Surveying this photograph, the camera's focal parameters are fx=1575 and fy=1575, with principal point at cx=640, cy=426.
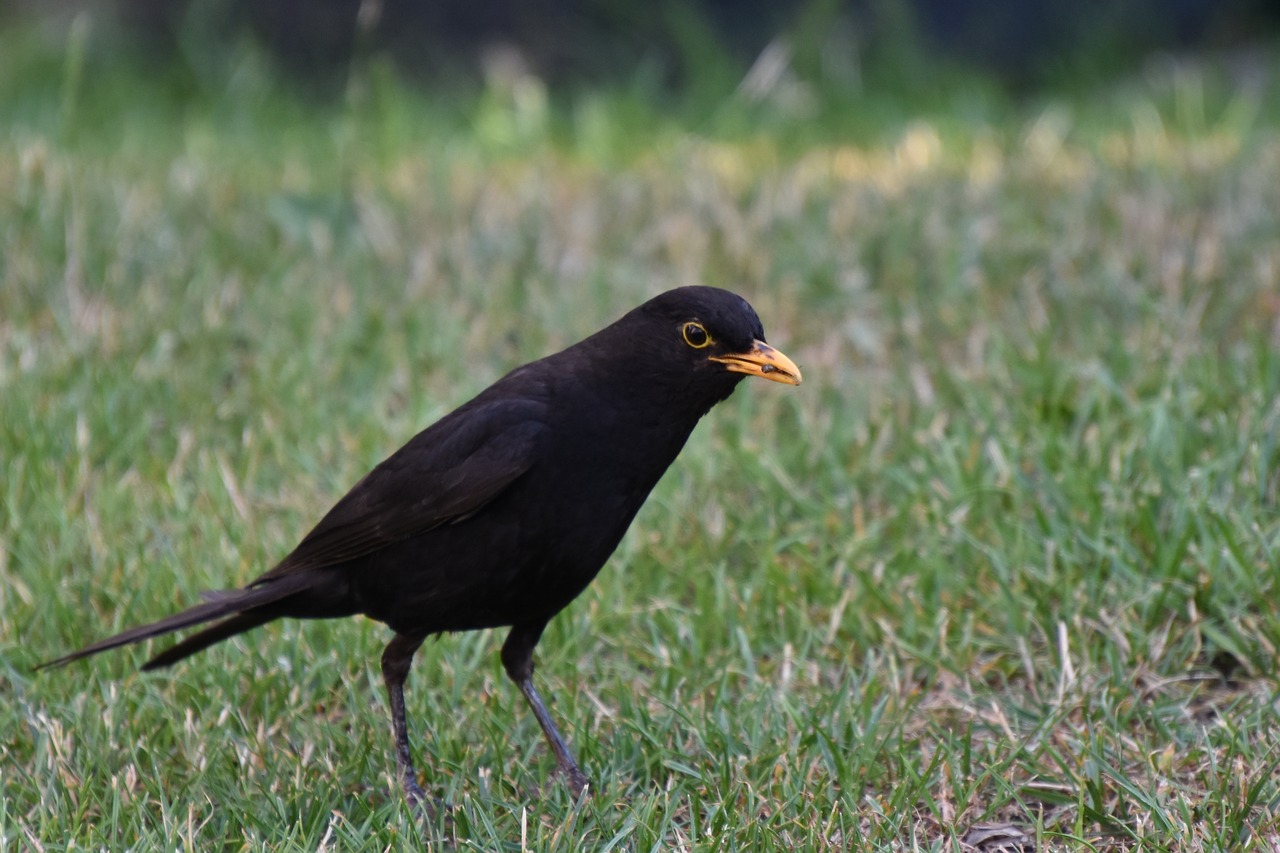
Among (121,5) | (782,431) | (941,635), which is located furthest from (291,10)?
(941,635)

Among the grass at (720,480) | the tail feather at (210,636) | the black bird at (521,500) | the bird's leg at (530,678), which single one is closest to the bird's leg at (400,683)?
the black bird at (521,500)

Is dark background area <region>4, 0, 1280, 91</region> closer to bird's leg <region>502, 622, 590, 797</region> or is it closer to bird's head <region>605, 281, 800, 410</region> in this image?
bird's head <region>605, 281, 800, 410</region>

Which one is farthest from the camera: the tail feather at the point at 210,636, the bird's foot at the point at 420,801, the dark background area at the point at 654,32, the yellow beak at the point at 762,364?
the dark background area at the point at 654,32

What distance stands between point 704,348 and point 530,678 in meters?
0.92

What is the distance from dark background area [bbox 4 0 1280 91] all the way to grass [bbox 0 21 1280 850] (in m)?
1.25

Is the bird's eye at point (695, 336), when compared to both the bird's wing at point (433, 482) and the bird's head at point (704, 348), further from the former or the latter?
the bird's wing at point (433, 482)

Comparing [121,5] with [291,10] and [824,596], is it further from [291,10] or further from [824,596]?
[824,596]

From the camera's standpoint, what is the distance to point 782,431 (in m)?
5.33

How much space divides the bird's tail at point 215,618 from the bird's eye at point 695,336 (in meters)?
1.09

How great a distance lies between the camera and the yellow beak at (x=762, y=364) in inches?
142

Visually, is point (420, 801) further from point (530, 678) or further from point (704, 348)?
point (704, 348)

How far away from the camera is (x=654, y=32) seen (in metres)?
9.12

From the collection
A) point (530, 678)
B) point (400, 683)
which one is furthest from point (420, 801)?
point (530, 678)

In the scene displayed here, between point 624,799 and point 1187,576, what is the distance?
5.34 feet
